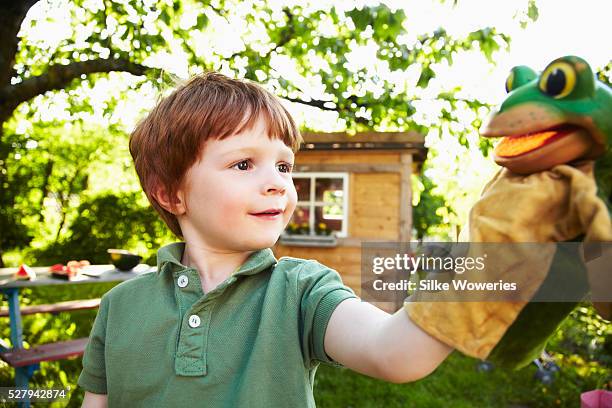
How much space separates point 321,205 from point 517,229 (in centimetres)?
667

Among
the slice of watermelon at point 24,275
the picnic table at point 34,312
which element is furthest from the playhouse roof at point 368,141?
the slice of watermelon at point 24,275

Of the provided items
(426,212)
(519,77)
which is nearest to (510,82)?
(519,77)

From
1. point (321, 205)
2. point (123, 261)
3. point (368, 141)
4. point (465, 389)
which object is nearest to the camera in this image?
point (465, 389)

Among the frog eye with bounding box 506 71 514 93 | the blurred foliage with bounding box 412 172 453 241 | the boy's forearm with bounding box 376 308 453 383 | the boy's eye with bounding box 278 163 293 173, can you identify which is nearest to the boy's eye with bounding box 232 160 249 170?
the boy's eye with bounding box 278 163 293 173

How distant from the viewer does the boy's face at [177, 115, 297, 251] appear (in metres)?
1.15

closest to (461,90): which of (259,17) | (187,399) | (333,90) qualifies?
(333,90)

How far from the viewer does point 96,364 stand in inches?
53.9

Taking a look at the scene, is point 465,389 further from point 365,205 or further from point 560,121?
point 560,121

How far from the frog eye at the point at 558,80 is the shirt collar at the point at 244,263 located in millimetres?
795

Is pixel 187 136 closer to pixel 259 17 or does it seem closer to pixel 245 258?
pixel 245 258

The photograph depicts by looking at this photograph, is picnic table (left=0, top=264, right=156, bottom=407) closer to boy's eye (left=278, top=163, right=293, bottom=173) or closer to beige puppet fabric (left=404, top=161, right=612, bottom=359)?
boy's eye (left=278, top=163, right=293, bottom=173)

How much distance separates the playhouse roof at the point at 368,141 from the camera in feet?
21.9

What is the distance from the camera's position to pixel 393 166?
6820 mm

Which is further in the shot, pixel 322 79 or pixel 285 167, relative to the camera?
pixel 322 79
